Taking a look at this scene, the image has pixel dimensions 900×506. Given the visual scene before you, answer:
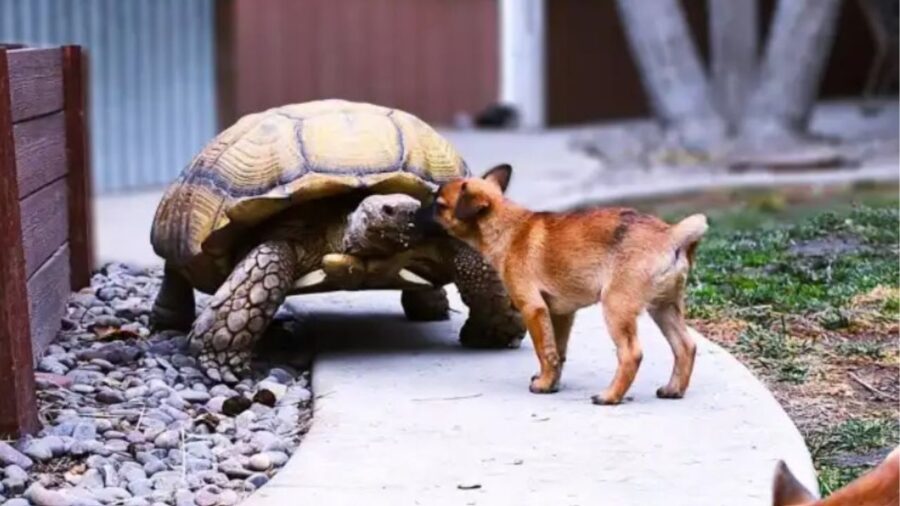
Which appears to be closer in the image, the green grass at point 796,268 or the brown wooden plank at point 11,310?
the brown wooden plank at point 11,310

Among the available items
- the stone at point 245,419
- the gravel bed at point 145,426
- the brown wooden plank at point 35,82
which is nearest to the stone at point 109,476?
the gravel bed at point 145,426

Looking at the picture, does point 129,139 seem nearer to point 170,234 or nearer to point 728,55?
point 728,55

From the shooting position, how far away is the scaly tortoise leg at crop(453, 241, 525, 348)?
5.82 metres

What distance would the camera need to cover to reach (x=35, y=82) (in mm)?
5891

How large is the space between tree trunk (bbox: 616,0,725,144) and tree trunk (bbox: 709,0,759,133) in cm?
13

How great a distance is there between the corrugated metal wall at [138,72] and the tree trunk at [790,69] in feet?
18.1

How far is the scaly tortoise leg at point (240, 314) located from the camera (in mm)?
5535

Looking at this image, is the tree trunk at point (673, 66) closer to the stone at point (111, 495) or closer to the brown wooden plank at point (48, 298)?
the brown wooden plank at point (48, 298)

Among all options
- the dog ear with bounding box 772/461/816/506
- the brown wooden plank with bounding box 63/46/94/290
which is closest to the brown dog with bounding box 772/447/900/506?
the dog ear with bounding box 772/461/816/506

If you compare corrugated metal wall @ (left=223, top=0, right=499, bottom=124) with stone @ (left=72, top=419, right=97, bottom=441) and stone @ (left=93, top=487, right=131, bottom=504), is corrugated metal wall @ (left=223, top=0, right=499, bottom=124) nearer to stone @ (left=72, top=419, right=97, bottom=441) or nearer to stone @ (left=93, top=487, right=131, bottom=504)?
stone @ (left=72, top=419, right=97, bottom=441)

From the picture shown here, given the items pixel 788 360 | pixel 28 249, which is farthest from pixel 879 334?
pixel 28 249

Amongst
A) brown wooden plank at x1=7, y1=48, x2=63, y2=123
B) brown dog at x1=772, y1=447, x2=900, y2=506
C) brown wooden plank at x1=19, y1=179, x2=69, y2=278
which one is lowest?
brown wooden plank at x1=19, y1=179, x2=69, y2=278

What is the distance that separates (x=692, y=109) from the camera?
1652 cm

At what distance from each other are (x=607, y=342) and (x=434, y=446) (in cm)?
171
